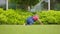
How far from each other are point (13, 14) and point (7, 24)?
53 cm

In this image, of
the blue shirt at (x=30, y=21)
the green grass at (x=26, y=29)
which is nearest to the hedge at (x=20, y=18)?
the blue shirt at (x=30, y=21)

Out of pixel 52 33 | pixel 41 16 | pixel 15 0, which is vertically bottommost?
pixel 52 33

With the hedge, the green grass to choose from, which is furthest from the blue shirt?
the green grass

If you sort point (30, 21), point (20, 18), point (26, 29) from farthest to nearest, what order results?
point (20, 18) < point (30, 21) < point (26, 29)

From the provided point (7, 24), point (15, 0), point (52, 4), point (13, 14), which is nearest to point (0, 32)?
point (7, 24)

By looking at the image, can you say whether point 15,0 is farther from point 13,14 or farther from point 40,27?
point 40,27

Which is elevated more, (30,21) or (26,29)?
(30,21)

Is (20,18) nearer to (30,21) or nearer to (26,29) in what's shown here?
(30,21)

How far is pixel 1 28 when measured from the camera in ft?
21.4

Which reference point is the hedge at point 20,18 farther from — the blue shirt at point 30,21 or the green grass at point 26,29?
the green grass at point 26,29

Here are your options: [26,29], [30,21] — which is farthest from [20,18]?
[26,29]

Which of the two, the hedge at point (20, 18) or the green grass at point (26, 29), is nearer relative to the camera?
the green grass at point (26, 29)

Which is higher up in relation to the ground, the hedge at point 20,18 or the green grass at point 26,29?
the hedge at point 20,18

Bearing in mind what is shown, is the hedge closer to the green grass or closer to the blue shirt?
the blue shirt
